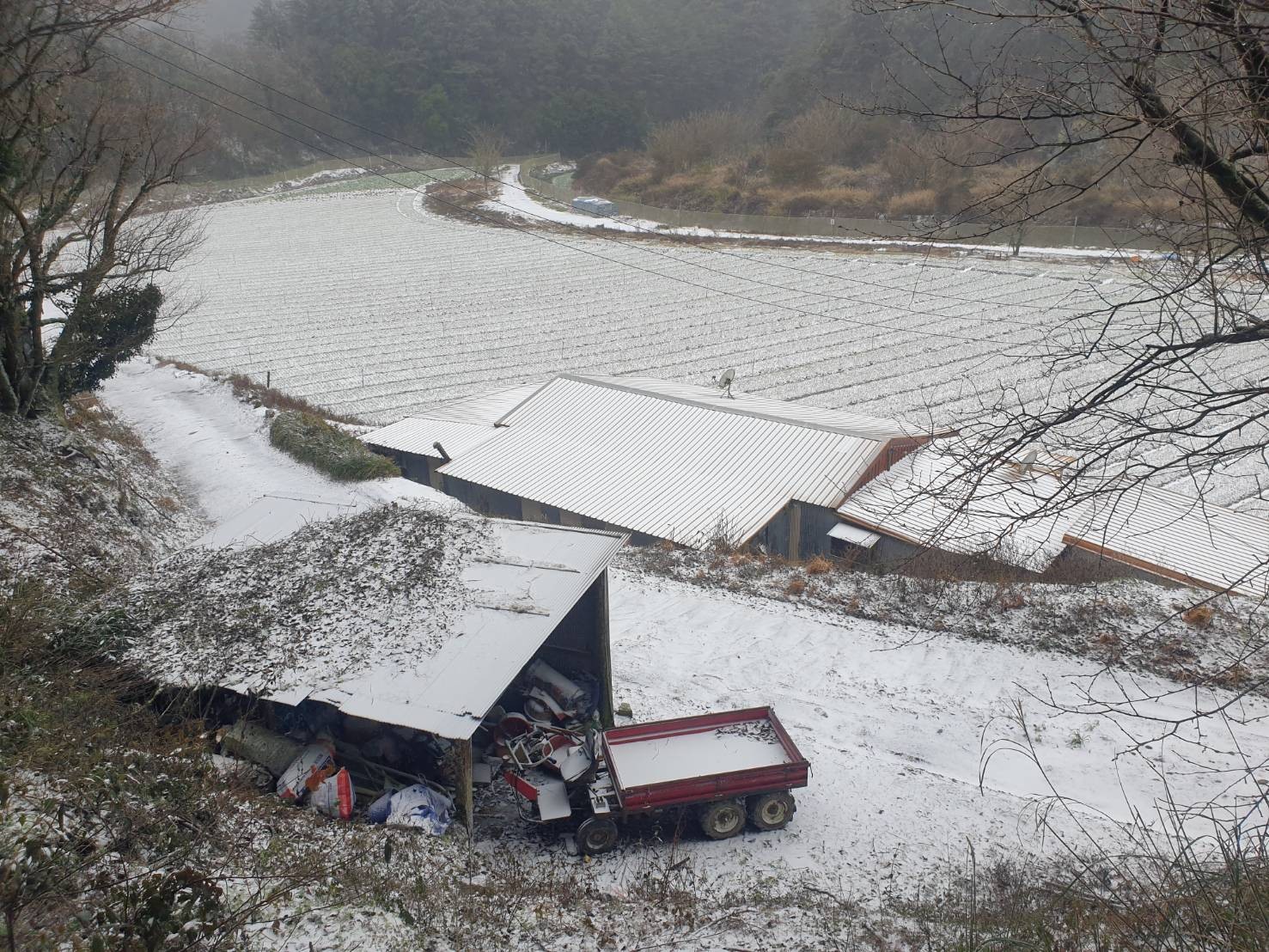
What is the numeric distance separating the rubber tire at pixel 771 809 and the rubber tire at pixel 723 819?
11cm

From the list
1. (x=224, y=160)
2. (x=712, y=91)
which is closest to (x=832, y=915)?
(x=224, y=160)

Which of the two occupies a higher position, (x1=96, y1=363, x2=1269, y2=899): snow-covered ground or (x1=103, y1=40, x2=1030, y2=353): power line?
(x1=103, y1=40, x2=1030, y2=353): power line

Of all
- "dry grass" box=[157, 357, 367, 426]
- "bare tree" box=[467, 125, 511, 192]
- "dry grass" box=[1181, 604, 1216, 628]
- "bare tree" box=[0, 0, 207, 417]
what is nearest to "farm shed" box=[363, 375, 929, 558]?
"dry grass" box=[157, 357, 367, 426]

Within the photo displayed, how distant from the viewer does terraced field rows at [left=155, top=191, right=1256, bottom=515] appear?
1013 inches

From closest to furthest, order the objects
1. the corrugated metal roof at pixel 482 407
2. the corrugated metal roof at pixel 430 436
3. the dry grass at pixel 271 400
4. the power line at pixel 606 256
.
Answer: the corrugated metal roof at pixel 430 436 → the corrugated metal roof at pixel 482 407 → the dry grass at pixel 271 400 → the power line at pixel 606 256

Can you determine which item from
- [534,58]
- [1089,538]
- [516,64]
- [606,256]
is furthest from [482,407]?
[516,64]

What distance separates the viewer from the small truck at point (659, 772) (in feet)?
23.7

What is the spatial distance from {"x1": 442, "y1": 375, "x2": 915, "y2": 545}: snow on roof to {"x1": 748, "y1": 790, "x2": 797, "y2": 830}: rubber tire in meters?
6.86

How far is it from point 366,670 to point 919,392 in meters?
20.0

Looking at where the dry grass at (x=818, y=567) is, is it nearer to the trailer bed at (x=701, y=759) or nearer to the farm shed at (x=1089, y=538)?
the farm shed at (x=1089, y=538)

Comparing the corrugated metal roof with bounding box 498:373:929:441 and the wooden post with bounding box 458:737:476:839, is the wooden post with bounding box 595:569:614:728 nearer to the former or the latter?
the wooden post with bounding box 458:737:476:839

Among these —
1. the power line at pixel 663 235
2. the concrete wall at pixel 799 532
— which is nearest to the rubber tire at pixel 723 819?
the concrete wall at pixel 799 532

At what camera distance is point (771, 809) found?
7.59 m

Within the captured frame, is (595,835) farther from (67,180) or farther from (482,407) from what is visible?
(67,180)
